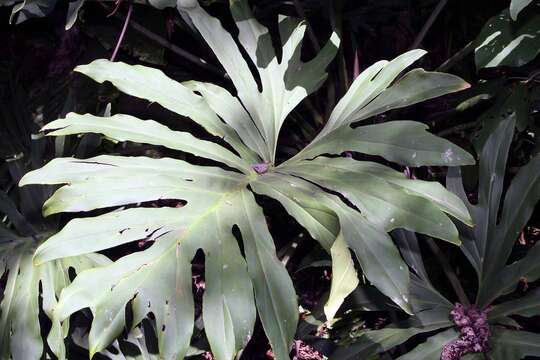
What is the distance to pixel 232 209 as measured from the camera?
1147 millimetres

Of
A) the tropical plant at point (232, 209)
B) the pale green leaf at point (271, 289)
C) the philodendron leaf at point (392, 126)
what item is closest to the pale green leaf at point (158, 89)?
the tropical plant at point (232, 209)

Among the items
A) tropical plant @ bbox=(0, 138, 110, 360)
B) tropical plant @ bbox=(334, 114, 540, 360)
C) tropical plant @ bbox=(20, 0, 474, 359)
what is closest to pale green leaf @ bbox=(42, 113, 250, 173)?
tropical plant @ bbox=(20, 0, 474, 359)

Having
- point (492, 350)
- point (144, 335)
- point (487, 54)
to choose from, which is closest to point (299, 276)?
point (144, 335)

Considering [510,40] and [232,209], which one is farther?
[510,40]

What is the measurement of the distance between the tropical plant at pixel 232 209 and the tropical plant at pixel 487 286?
217mm

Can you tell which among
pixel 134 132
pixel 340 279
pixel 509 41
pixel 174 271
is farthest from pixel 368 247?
pixel 509 41

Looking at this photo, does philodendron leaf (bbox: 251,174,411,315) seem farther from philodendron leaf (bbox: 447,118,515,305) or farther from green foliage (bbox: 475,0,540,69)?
green foliage (bbox: 475,0,540,69)

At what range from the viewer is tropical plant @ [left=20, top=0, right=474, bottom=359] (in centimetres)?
99

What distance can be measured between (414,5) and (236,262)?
117 cm

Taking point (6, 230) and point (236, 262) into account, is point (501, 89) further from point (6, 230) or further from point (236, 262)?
point (6, 230)

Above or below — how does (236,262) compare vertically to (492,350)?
above

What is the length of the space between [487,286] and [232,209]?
0.57m

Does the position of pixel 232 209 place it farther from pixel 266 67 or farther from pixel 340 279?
pixel 266 67

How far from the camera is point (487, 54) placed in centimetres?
139
